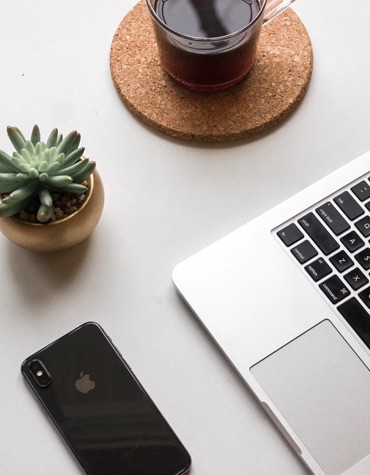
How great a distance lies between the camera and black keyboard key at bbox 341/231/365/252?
75cm

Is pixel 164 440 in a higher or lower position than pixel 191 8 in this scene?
lower

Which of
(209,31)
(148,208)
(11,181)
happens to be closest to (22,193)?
(11,181)

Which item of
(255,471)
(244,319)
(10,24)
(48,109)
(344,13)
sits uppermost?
(10,24)

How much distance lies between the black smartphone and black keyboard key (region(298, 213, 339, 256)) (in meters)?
0.23

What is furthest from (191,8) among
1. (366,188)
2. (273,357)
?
(273,357)

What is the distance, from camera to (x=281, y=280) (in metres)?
0.76

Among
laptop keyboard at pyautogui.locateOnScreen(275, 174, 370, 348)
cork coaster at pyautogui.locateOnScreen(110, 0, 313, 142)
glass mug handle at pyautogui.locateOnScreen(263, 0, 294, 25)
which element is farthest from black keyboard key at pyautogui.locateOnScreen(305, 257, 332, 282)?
glass mug handle at pyautogui.locateOnScreen(263, 0, 294, 25)

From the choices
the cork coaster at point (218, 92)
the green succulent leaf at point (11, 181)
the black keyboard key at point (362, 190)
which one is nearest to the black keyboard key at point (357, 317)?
the black keyboard key at point (362, 190)

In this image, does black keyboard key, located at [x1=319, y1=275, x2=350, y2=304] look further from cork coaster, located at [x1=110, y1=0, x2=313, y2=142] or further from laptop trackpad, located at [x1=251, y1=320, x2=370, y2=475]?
cork coaster, located at [x1=110, y1=0, x2=313, y2=142]

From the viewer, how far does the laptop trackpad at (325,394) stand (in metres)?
0.69

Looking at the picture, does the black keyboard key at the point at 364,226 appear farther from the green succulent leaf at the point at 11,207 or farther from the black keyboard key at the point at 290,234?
the green succulent leaf at the point at 11,207

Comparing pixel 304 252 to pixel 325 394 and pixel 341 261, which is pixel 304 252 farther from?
pixel 325 394

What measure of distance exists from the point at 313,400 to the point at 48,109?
44cm

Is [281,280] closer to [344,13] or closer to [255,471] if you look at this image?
[255,471]
